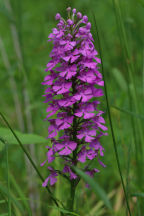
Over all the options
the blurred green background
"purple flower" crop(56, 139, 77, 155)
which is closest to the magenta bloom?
"purple flower" crop(56, 139, 77, 155)

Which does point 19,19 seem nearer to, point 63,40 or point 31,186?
point 63,40

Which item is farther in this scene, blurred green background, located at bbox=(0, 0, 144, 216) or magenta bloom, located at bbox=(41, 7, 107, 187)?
blurred green background, located at bbox=(0, 0, 144, 216)

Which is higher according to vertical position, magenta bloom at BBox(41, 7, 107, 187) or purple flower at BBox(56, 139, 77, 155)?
magenta bloom at BBox(41, 7, 107, 187)

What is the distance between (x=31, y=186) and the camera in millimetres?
2998

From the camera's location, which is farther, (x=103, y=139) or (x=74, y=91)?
(x=103, y=139)

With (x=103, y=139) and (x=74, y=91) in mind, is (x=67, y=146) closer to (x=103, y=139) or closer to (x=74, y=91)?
(x=74, y=91)

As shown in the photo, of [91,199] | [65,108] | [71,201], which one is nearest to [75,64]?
[65,108]

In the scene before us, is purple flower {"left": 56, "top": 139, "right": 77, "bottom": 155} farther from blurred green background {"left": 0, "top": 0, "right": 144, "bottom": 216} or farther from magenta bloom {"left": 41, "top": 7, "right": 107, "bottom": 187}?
blurred green background {"left": 0, "top": 0, "right": 144, "bottom": 216}

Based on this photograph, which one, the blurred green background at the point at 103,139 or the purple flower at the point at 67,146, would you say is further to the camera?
the blurred green background at the point at 103,139

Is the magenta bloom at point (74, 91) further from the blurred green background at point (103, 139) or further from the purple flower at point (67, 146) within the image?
the blurred green background at point (103, 139)

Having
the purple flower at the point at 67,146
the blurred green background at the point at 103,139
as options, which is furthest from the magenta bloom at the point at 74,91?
the blurred green background at the point at 103,139

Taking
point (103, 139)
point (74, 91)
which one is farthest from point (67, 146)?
point (103, 139)

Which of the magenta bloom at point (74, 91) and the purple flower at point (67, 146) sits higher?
the magenta bloom at point (74, 91)

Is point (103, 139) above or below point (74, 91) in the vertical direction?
below
